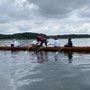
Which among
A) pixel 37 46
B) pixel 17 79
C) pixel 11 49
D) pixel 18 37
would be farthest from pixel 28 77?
pixel 18 37

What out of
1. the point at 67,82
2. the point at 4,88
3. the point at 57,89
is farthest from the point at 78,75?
the point at 4,88

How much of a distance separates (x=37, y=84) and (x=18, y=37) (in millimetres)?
182431

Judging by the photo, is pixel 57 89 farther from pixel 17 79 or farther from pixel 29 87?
pixel 17 79

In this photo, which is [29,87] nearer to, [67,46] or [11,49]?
[67,46]

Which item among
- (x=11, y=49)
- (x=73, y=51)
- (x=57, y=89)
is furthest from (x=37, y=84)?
(x=11, y=49)

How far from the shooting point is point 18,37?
187875mm

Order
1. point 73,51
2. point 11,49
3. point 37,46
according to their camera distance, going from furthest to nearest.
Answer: point 11,49 → point 37,46 → point 73,51

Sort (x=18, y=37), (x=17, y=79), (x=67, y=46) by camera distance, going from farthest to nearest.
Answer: (x=18, y=37), (x=67, y=46), (x=17, y=79)

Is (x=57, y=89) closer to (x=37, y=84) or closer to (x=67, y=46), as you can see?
(x=37, y=84)

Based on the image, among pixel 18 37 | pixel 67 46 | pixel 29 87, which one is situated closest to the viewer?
pixel 29 87

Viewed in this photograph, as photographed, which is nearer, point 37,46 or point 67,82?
point 67,82

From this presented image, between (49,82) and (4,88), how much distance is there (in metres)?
2.38

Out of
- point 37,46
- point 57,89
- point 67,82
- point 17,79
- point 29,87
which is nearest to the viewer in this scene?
point 57,89

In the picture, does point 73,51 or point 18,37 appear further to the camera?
point 18,37
